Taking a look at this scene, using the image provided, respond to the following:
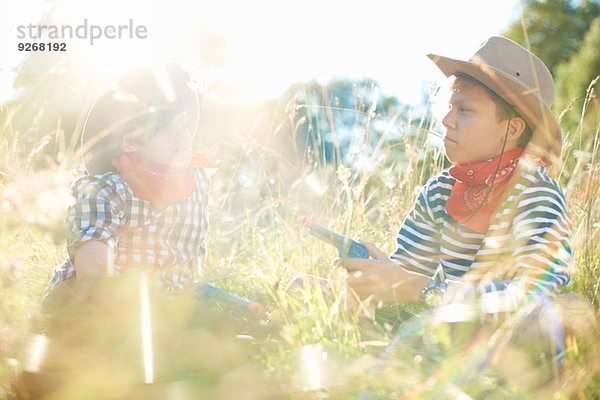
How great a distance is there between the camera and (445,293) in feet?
7.36

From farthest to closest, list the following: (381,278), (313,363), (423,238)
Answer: (423,238)
(381,278)
(313,363)

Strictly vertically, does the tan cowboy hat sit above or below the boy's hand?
above

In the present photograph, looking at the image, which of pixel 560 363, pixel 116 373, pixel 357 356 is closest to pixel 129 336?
pixel 116 373

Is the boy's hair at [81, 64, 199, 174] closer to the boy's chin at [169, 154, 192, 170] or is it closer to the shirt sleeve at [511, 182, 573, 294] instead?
the boy's chin at [169, 154, 192, 170]

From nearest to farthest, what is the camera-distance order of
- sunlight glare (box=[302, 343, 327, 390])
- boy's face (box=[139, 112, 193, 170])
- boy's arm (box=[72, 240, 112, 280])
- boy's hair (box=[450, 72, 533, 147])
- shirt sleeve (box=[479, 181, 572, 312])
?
sunlight glare (box=[302, 343, 327, 390]), shirt sleeve (box=[479, 181, 572, 312]), boy's arm (box=[72, 240, 112, 280]), boy's hair (box=[450, 72, 533, 147]), boy's face (box=[139, 112, 193, 170])

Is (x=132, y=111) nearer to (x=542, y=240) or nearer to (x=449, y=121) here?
(x=449, y=121)

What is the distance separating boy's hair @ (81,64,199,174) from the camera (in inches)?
103

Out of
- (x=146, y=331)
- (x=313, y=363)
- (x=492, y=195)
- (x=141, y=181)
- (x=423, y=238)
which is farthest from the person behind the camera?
(x=423, y=238)

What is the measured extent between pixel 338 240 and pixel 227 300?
462 millimetres

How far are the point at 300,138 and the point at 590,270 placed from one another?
7.98m

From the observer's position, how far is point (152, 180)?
8.43ft

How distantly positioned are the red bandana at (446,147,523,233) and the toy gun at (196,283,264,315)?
727 millimetres

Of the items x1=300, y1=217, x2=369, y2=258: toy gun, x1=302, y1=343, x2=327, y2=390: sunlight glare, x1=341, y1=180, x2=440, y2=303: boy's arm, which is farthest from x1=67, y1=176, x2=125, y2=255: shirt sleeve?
x1=302, y1=343, x2=327, y2=390: sunlight glare

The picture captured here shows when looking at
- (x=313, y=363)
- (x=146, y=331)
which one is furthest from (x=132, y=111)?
(x=313, y=363)
